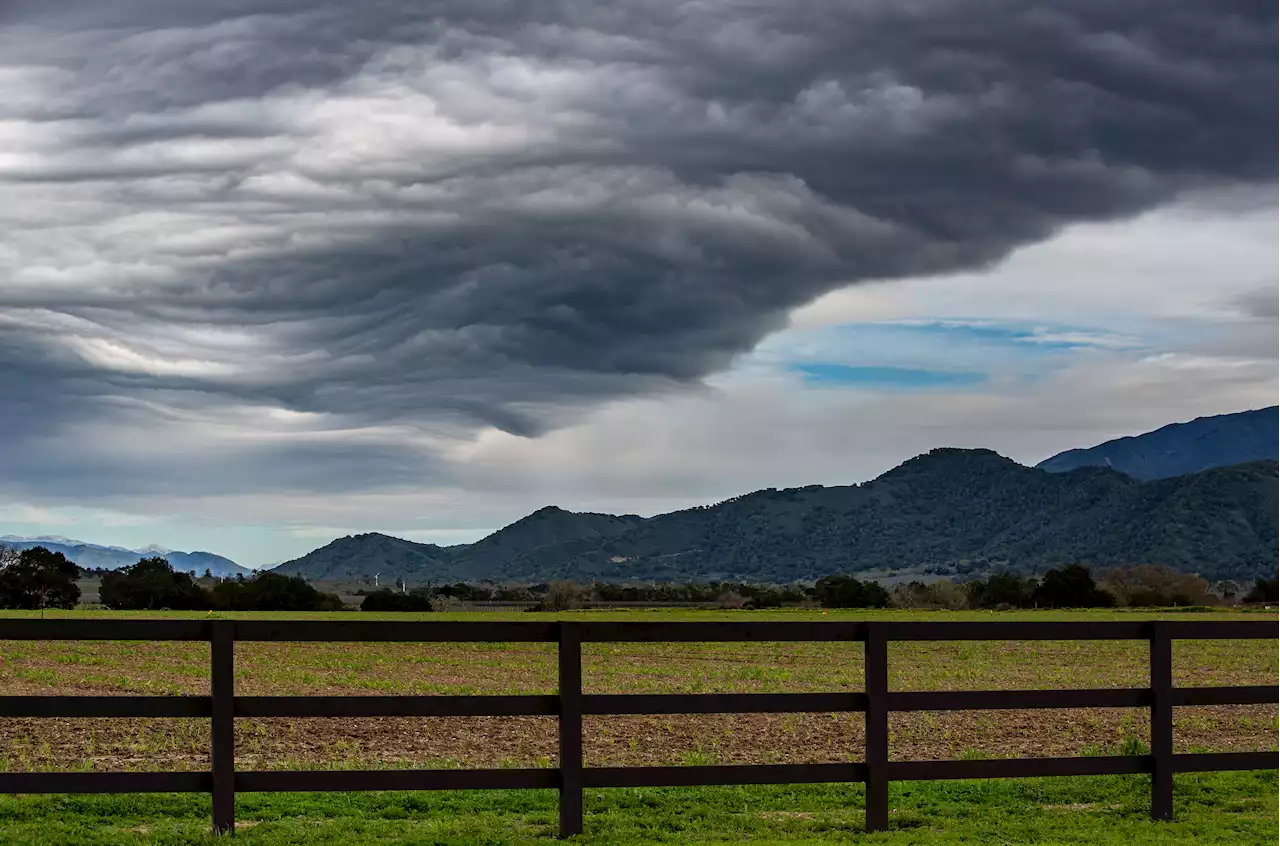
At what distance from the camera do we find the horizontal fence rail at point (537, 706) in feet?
37.4

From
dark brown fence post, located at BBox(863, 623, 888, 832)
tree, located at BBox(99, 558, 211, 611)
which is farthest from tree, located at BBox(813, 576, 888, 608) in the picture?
dark brown fence post, located at BBox(863, 623, 888, 832)

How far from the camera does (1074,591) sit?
378 feet

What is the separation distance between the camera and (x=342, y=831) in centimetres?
1208

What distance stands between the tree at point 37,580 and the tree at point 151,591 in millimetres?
2879

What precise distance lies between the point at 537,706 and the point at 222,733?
2585mm

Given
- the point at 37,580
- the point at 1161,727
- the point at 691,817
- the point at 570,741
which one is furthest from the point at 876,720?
the point at 37,580

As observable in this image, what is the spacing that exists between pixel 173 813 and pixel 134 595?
3721 inches

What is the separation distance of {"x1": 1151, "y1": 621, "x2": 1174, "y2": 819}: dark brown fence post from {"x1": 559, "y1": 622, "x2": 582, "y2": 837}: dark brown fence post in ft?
18.2

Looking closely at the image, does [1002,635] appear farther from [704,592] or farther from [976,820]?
[704,592]

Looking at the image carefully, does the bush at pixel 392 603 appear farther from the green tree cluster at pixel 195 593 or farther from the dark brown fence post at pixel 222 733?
the dark brown fence post at pixel 222 733

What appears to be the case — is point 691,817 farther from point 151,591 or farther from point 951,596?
point 951,596

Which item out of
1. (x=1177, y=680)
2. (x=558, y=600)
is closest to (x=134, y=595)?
(x=558, y=600)

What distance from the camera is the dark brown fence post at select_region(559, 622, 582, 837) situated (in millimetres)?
11703

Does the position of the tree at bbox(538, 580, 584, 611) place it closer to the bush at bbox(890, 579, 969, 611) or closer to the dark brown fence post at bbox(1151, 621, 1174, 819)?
the bush at bbox(890, 579, 969, 611)
